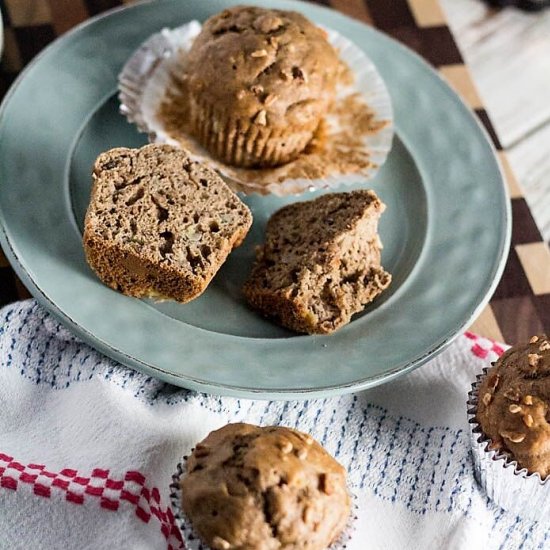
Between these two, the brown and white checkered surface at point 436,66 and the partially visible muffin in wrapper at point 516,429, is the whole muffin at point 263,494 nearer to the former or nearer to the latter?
the partially visible muffin in wrapper at point 516,429

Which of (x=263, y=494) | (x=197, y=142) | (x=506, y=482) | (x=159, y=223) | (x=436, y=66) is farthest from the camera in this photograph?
(x=436, y=66)

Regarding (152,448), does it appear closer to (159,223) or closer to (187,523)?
(187,523)

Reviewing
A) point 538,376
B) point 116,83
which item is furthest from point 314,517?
point 116,83

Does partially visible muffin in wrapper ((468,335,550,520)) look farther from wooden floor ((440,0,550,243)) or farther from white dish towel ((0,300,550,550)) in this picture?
wooden floor ((440,0,550,243))

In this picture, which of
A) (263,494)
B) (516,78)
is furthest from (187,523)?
(516,78)

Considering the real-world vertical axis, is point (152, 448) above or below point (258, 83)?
below

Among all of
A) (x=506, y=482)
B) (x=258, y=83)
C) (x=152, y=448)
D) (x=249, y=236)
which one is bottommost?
(x=506, y=482)

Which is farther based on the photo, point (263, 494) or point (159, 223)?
point (159, 223)

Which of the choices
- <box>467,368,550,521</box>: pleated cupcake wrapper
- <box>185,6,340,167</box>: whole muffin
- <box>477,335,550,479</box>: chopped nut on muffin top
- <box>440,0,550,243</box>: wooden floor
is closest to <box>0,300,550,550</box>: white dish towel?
<box>467,368,550,521</box>: pleated cupcake wrapper

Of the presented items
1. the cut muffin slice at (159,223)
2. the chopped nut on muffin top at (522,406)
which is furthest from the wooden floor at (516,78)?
the cut muffin slice at (159,223)
